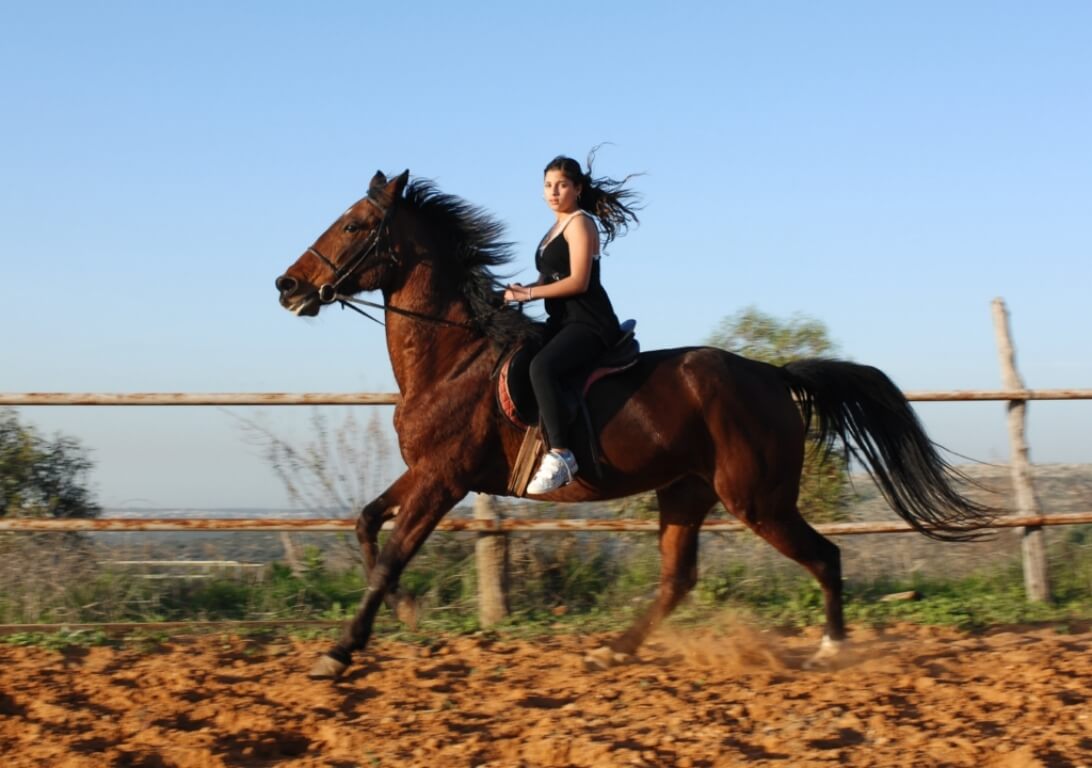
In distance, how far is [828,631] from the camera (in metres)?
5.90

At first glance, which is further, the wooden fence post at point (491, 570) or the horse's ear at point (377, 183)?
the wooden fence post at point (491, 570)

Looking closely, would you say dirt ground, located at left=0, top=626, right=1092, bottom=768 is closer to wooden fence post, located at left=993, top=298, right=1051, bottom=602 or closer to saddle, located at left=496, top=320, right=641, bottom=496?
saddle, located at left=496, top=320, right=641, bottom=496

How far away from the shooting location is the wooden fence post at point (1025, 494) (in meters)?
7.80

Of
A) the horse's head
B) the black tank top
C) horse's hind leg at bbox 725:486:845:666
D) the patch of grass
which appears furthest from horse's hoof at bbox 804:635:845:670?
the patch of grass

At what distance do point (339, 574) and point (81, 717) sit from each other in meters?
3.06

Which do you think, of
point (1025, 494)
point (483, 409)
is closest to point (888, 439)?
point (1025, 494)

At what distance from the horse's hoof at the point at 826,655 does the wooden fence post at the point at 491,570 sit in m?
2.09

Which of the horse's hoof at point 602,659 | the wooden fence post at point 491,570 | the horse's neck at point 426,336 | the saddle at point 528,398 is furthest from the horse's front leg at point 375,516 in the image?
the wooden fence post at point 491,570

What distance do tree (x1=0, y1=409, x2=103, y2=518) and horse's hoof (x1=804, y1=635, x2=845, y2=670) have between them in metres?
4.98

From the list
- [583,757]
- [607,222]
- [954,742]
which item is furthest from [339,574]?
[954,742]

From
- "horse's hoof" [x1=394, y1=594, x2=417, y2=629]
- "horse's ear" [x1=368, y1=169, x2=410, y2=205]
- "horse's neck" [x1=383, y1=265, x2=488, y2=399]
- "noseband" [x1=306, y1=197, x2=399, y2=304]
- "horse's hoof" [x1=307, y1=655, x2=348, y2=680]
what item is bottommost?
"horse's hoof" [x1=307, y1=655, x2=348, y2=680]

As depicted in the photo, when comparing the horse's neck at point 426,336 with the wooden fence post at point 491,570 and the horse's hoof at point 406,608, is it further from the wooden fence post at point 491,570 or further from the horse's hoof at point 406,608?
the wooden fence post at point 491,570

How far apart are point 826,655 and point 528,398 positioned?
196cm

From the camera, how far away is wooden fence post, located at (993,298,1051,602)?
780cm
